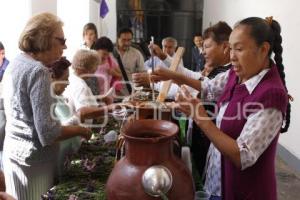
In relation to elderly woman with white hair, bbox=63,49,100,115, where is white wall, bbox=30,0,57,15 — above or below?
above

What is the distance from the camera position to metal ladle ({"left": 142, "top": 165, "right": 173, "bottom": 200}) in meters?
0.86

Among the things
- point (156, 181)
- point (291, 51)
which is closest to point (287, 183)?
point (291, 51)

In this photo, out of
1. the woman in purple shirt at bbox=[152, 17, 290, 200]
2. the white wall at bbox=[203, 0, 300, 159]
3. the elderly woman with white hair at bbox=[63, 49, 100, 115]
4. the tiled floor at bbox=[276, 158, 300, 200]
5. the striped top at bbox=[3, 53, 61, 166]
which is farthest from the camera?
the white wall at bbox=[203, 0, 300, 159]

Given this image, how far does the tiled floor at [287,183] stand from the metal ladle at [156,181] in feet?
8.15

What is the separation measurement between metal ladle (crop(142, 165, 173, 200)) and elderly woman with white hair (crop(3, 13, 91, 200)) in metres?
0.63

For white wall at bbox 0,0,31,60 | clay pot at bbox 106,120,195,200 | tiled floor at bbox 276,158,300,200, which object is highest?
white wall at bbox 0,0,31,60

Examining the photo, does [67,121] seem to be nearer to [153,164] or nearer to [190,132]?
[190,132]

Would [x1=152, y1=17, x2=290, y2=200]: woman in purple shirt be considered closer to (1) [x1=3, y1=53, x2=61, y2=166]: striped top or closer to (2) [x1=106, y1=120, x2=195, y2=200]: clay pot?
(2) [x1=106, y1=120, x2=195, y2=200]: clay pot

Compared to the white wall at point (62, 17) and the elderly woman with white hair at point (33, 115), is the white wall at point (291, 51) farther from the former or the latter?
the elderly woman with white hair at point (33, 115)

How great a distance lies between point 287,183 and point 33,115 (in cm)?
274

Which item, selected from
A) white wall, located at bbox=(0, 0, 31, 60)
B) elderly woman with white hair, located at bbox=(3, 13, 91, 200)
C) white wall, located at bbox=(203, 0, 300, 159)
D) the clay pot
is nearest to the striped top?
elderly woman with white hair, located at bbox=(3, 13, 91, 200)

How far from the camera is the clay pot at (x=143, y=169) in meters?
0.91

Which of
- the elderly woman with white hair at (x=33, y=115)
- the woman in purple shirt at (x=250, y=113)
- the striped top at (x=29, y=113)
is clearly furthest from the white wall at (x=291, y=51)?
the striped top at (x=29, y=113)

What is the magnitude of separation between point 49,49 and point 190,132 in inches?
34.1
